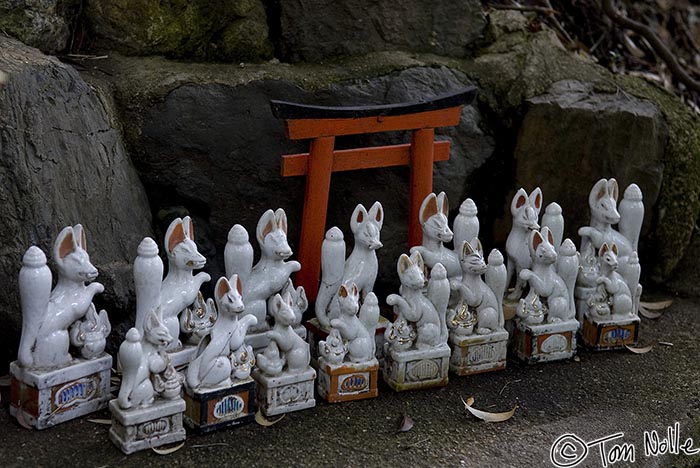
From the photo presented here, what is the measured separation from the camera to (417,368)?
3.93m

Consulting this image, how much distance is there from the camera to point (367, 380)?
12.6 ft

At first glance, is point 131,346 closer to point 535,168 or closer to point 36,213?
point 36,213

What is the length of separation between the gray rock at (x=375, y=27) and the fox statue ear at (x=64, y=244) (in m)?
1.84

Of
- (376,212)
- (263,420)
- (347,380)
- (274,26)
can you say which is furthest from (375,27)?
(263,420)

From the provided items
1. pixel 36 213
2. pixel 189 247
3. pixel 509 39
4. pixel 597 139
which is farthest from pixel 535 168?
pixel 36 213

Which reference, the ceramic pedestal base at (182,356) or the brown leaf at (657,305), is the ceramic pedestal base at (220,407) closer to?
the ceramic pedestal base at (182,356)

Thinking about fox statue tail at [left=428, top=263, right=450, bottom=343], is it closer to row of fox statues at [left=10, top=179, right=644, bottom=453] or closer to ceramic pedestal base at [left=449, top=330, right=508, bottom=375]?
row of fox statues at [left=10, top=179, right=644, bottom=453]

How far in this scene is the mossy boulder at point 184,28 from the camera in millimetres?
4676

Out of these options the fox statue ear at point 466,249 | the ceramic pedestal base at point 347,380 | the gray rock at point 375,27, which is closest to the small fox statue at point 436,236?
the fox statue ear at point 466,249

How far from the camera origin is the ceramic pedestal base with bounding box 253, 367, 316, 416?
11.9ft

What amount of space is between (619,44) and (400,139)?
2.45 meters

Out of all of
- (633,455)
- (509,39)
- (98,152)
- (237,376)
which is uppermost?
(509,39)

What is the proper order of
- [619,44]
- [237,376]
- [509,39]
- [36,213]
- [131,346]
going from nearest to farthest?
[131,346] < [237,376] < [36,213] < [509,39] < [619,44]

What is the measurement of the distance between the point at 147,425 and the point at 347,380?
0.84 metres
